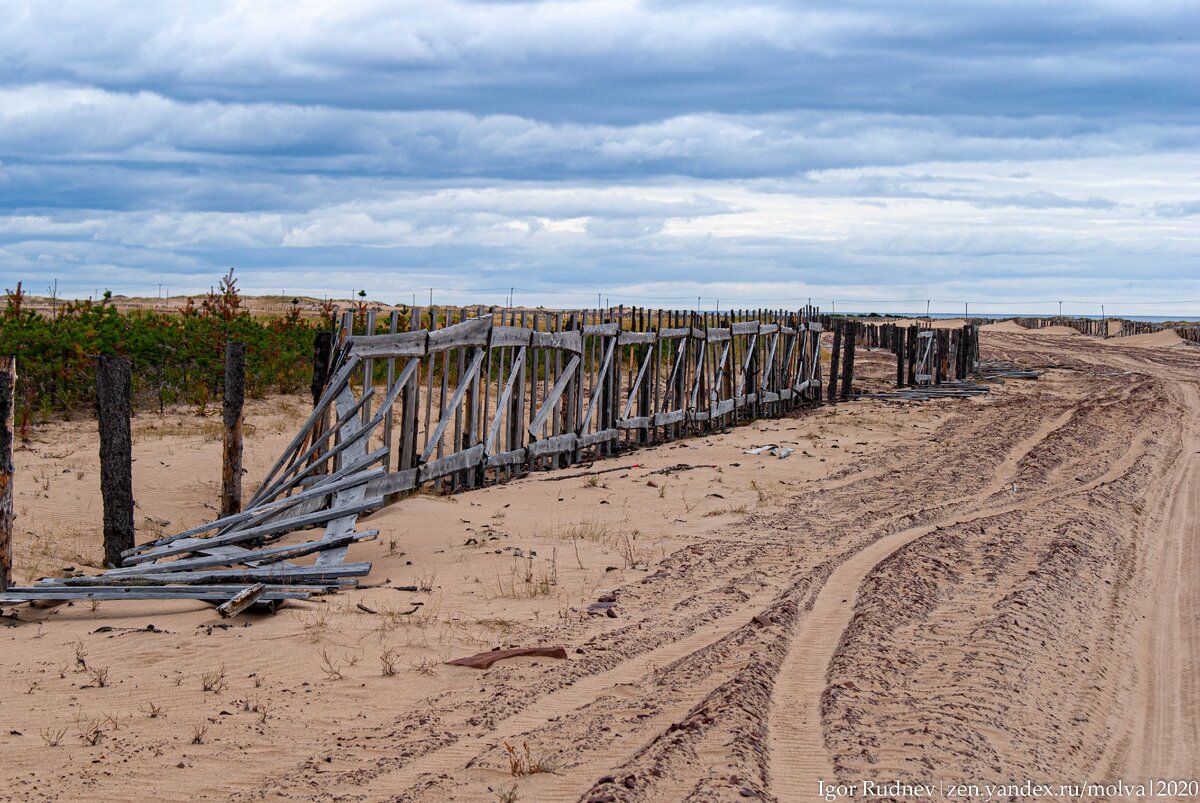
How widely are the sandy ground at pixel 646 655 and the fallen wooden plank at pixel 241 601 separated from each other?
12 centimetres

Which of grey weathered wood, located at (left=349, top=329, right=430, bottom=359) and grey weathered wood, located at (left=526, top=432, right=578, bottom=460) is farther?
grey weathered wood, located at (left=526, top=432, right=578, bottom=460)

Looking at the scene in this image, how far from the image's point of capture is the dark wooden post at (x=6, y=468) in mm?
7301

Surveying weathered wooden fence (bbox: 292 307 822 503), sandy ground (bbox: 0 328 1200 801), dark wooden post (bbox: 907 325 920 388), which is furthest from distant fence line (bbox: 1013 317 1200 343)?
sandy ground (bbox: 0 328 1200 801)

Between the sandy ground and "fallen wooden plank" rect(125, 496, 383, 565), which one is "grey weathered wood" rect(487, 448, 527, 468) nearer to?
the sandy ground

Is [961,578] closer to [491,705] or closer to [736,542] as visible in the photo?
[736,542]

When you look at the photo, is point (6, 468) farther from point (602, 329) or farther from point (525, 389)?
point (602, 329)

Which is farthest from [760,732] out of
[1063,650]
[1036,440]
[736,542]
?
[1036,440]

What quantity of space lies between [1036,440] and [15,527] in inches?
560

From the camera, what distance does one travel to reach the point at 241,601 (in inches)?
265

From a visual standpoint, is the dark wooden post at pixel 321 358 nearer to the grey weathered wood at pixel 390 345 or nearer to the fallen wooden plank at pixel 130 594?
the grey weathered wood at pixel 390 345

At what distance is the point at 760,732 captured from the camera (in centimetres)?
478

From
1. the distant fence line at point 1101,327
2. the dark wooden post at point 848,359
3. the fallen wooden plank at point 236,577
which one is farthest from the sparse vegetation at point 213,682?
the distant fence line at point 1101,327

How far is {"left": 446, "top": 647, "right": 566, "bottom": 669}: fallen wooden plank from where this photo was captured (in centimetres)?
591

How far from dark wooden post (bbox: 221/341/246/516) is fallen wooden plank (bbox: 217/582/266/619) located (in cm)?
329
